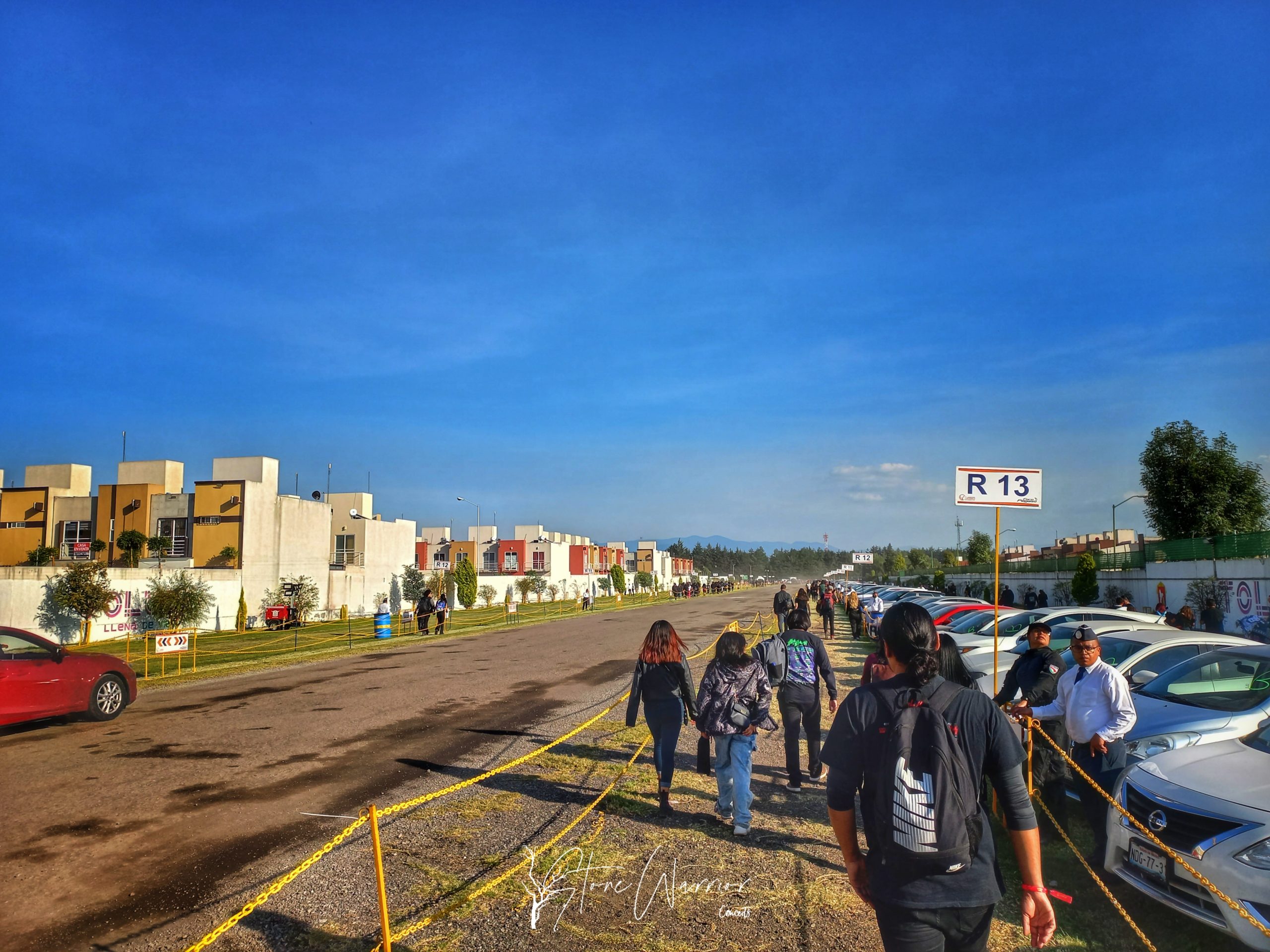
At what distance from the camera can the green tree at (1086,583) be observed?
109 ft

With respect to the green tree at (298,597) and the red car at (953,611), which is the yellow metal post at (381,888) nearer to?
the red car at (953,611)

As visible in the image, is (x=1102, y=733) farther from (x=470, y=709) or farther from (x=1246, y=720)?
(x=470, y=709)

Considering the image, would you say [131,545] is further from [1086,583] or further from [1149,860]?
[1149,860]

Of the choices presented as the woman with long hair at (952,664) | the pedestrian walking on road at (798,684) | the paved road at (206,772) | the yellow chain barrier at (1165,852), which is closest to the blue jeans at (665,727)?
the pedestrian walking on road at (798,684)

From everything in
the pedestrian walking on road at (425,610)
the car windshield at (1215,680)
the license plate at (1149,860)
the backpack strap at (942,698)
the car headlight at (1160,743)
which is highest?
the backpack strap at (942,698)

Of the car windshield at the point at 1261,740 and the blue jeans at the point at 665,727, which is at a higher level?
the car windshield at the point at 1261,740

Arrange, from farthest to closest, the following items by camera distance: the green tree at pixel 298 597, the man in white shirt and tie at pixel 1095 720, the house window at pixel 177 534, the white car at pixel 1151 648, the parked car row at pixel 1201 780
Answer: the house window at pixel 177 534, the green tree at pixel 298 597, the white car at pixel 1151 648, the man in white shirt and tie at pixel 1095 720, the parked car row at pixel 1201 780

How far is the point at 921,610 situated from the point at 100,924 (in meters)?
5.44

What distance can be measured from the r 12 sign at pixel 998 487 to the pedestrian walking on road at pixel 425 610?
2407cm

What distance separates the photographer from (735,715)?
20.8 feet

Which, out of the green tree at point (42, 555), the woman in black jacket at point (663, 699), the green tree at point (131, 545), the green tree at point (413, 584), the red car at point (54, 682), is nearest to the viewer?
the woman in black jacket at point (663, 699)

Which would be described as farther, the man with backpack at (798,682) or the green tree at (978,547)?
the green tree at (978,547)

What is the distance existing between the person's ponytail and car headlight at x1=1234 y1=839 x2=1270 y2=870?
2.99m

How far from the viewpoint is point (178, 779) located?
8430mm
